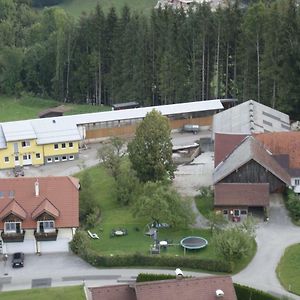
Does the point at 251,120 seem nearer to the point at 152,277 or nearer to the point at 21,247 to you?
the point at 152,277

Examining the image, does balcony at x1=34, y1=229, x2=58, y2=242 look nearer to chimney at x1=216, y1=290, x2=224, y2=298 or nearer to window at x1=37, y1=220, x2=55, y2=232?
window at x1=37, y1=220, x2=55, y2=232

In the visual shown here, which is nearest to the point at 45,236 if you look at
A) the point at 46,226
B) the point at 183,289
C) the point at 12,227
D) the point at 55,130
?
the point at 46,226

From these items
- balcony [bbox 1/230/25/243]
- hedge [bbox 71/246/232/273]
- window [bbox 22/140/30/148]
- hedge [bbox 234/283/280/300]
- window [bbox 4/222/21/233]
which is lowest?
hedge [bbox 234/283/280/300]

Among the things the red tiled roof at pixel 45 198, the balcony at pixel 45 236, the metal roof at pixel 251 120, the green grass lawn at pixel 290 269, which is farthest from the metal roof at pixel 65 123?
the green grass lawn at pixel 290 269

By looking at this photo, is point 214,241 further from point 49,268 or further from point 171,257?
point 49,268

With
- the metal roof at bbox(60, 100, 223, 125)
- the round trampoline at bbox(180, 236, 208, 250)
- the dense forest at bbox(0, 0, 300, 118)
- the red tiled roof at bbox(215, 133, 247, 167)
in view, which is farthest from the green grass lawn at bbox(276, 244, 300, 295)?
the metal roof at bbox(60, 100, 223, 125)
